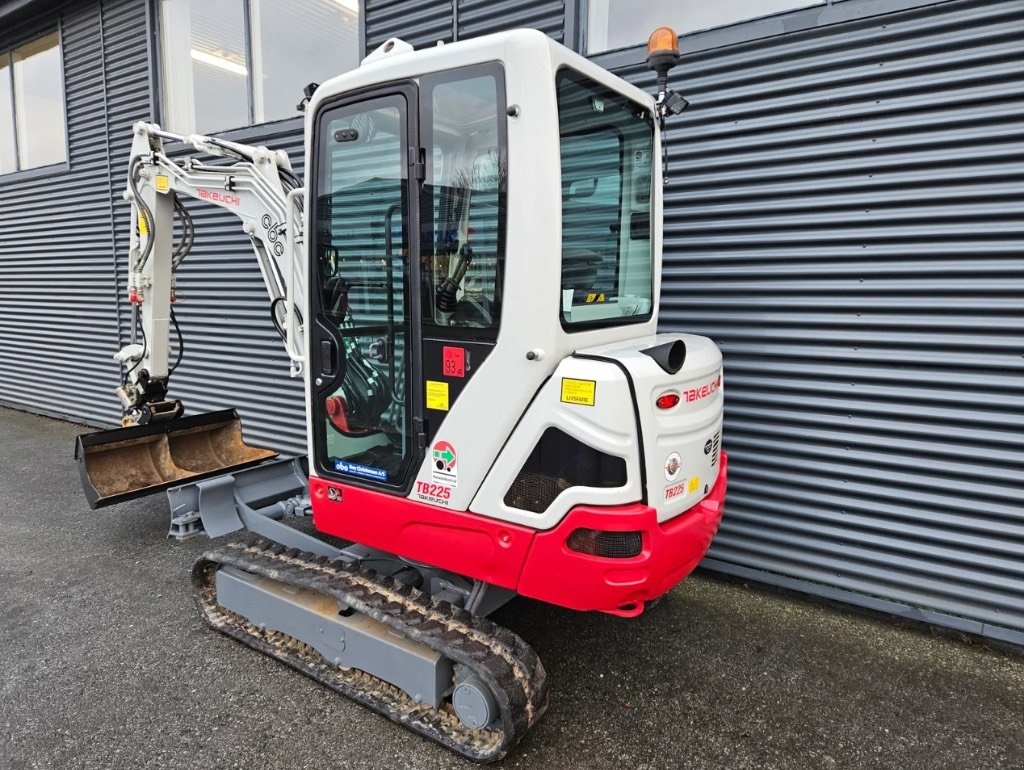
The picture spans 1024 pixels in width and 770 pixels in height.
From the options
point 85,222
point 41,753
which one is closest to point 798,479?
point 41,753

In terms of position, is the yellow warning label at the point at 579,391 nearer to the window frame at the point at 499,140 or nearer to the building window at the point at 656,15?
the window frame at the point at 499,140

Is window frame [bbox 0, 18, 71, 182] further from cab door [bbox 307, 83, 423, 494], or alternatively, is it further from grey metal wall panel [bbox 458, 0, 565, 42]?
cab door [bbox 307, 83, 423, 494]

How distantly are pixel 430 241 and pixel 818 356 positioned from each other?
243 centimetres

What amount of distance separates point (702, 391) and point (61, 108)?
907 cm

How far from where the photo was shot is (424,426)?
272 centimetres

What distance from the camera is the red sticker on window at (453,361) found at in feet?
8.46

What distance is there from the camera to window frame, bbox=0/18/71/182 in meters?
7.96

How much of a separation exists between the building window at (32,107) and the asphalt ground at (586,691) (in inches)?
266

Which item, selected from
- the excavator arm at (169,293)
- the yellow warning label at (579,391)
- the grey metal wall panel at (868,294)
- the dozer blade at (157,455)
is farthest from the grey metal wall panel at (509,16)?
the dozer blade at (157,455)

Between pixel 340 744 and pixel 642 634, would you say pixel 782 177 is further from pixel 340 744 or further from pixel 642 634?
pixel 340 744

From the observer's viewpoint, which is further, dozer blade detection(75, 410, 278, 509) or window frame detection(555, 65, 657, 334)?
dozer blade detection(75, 410, 278, 509)

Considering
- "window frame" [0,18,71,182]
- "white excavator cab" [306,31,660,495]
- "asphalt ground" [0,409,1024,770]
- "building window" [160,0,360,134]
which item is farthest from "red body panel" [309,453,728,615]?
"window frame" [0,18,71,182]

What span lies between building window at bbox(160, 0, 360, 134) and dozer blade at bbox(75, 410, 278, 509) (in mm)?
3068

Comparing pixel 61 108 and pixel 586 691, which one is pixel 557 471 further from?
pixel 61 108
